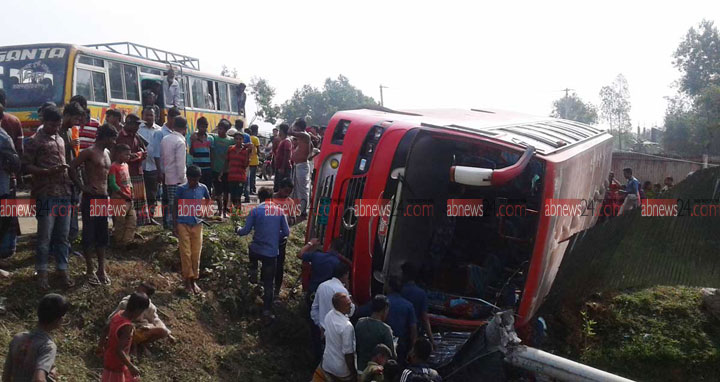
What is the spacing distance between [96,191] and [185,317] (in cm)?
156

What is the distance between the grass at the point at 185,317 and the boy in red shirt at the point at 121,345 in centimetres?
70

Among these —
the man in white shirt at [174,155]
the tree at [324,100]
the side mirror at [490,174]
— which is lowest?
the side mirror at [490,174]

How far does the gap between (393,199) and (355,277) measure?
0.91 metres

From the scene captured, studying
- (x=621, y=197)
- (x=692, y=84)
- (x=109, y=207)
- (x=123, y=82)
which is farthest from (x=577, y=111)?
(x=109, y=207)

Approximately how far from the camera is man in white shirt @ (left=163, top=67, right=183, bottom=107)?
13266 millimetres

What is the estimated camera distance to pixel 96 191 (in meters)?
6.09

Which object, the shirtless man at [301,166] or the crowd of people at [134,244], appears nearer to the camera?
the crowd of people at [134,244]

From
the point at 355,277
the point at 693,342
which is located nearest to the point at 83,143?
the point at 355,277

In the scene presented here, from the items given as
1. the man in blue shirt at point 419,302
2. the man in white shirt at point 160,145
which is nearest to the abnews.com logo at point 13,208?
the man in white shirt at point 160,145

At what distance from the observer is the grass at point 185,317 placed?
220 inches

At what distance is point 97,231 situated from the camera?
613cm

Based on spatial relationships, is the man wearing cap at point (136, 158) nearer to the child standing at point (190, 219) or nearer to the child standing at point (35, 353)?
the child standing at point (190, 219)

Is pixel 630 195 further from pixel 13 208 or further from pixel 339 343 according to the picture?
pixel 13 208

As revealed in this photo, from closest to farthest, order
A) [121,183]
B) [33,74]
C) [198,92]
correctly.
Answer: [121,183] → [33,74] → [198,92]
